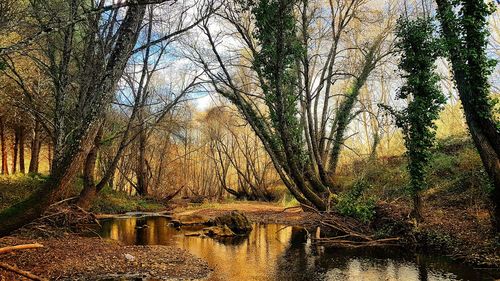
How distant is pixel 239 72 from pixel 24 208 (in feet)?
73.9

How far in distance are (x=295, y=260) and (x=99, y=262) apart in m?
5.24

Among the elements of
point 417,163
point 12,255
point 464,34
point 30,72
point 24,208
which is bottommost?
point 12,255

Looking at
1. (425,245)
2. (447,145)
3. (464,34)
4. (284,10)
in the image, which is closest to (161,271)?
(425,245)

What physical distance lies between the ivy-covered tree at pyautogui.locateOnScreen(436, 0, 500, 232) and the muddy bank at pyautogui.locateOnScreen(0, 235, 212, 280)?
27.2 feet

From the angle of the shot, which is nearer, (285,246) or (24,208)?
(24,208)

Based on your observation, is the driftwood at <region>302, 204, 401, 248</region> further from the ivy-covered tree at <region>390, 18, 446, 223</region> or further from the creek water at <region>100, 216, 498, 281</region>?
the ivy-covered tree at <region>390, 18, 446, 223</region>

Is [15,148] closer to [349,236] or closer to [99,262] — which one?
[99,262]

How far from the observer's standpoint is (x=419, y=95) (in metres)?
14.2

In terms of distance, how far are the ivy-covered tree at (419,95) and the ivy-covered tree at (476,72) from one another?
2.16m

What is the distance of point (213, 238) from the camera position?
15266mm

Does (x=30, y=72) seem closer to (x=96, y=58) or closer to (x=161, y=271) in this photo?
(x=96, y=58)

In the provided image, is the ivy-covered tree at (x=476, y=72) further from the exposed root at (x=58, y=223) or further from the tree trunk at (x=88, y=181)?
the tree trunk at (x=88, y=181)

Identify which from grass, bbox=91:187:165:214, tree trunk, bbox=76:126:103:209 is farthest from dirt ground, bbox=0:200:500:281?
grass, bbox=91:187:165:214

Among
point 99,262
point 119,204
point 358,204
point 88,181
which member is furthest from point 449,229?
point 119,204
